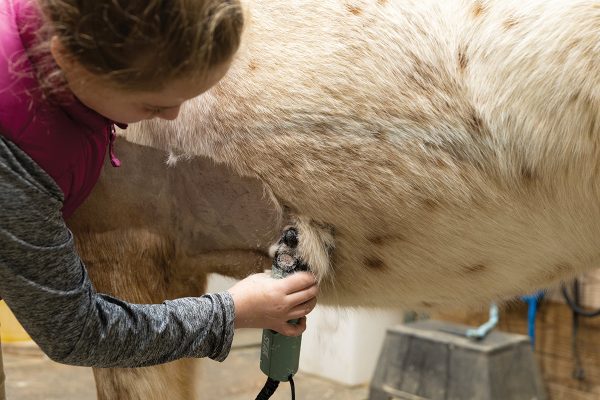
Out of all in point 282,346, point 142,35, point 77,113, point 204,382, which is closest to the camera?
point 142,35

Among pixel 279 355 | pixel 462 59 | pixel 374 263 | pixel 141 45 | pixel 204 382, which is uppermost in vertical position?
pixel 462 59

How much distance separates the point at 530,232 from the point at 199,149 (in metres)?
0.50

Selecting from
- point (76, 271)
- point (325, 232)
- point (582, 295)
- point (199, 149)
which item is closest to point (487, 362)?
point (582, 295)

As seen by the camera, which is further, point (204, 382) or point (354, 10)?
point (204, 382)

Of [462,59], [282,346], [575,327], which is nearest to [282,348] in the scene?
[282,346]

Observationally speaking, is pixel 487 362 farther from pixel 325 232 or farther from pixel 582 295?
pixel 325 232

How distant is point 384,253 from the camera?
3.27 feet

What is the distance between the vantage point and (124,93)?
655 mm

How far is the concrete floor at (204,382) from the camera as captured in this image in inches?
82.0

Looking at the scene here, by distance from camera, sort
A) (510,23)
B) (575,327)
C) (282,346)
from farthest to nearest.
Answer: (575,327), (282,346), (510,23)

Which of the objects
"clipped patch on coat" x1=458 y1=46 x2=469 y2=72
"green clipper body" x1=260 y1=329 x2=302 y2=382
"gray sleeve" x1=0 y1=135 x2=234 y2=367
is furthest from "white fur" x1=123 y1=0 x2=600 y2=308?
"gray sleeve" x1=0 y1=135 x2=234 y2=367

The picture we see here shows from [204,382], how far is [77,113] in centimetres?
167

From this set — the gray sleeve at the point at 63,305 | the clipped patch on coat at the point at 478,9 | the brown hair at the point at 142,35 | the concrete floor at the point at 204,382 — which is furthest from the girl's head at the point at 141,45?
the concrete floor at the point at 204,382

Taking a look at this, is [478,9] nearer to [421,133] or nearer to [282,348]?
[421,133]
